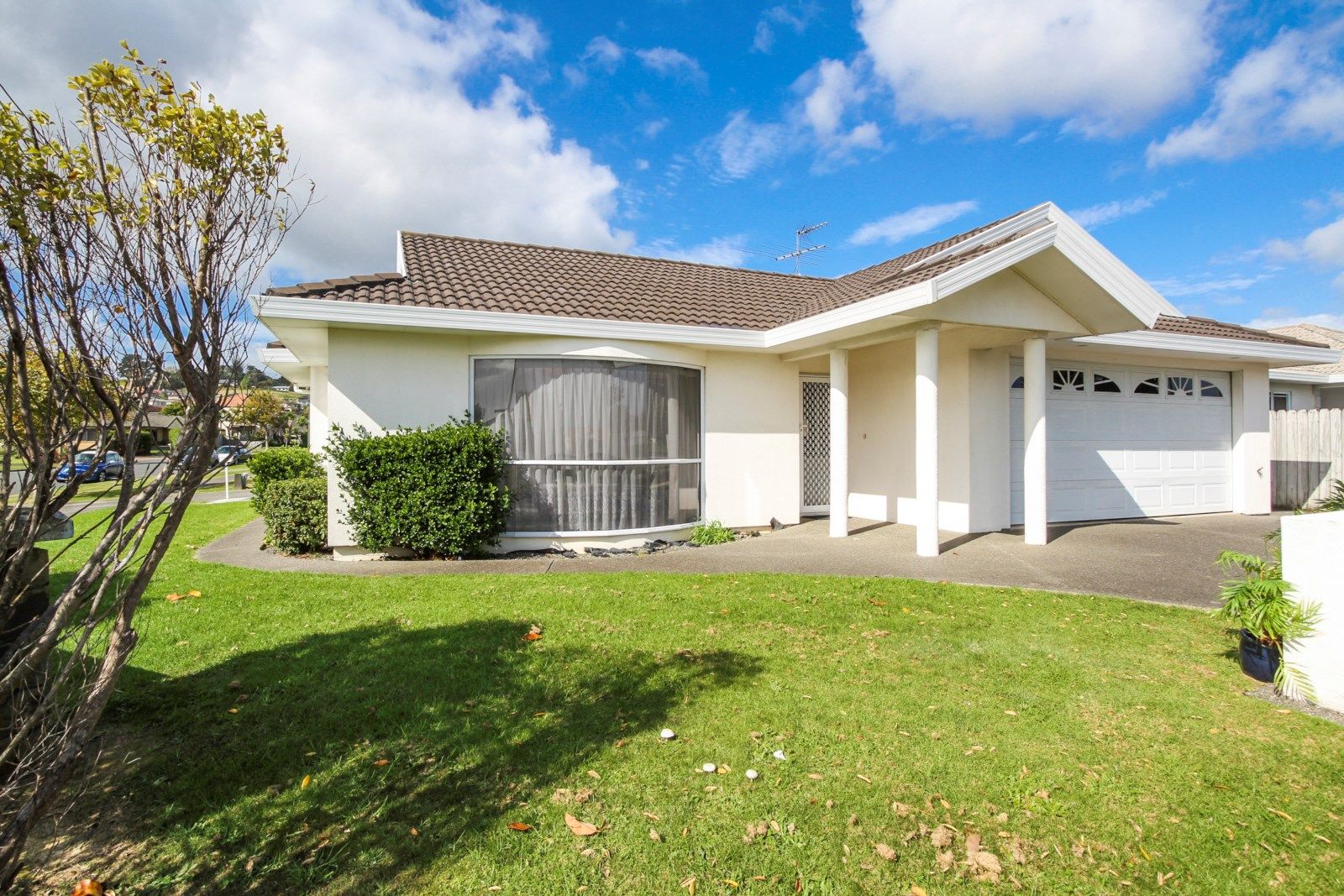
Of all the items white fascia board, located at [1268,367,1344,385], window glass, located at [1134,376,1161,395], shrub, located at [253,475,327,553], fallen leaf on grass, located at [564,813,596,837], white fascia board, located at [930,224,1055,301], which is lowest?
fallen leaf on grass, located at [564,813,596,837]

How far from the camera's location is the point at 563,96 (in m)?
14.0

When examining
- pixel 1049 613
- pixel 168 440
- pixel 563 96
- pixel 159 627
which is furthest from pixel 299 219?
pixel 563 96

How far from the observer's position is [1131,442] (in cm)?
1283

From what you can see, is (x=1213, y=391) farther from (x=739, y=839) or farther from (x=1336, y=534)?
(x=739, y=839)

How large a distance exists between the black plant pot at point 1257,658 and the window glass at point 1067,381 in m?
8.28

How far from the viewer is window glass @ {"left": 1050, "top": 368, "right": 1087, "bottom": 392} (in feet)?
39.9

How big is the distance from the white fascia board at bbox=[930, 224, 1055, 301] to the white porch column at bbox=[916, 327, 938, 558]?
988 millimetres

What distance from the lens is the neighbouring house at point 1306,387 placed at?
658 inches

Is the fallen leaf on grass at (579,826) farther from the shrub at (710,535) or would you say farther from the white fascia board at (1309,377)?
the white fascia board at (1309,377)

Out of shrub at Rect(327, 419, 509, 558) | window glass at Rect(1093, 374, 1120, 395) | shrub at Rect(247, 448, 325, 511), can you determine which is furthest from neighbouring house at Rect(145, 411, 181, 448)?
window glass at Rect(1093, 374, 1120, 395)

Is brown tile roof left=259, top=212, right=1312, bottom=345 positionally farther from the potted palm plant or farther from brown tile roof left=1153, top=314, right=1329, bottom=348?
the potted palm plant

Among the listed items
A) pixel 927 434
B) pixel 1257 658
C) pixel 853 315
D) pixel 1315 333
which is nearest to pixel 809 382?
pixel 853 315

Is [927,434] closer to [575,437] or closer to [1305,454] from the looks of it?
[575,437]

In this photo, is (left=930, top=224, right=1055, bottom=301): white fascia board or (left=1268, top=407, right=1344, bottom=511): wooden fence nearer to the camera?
(left=930, top=224, right=1055, bottom=301): white fascia board
